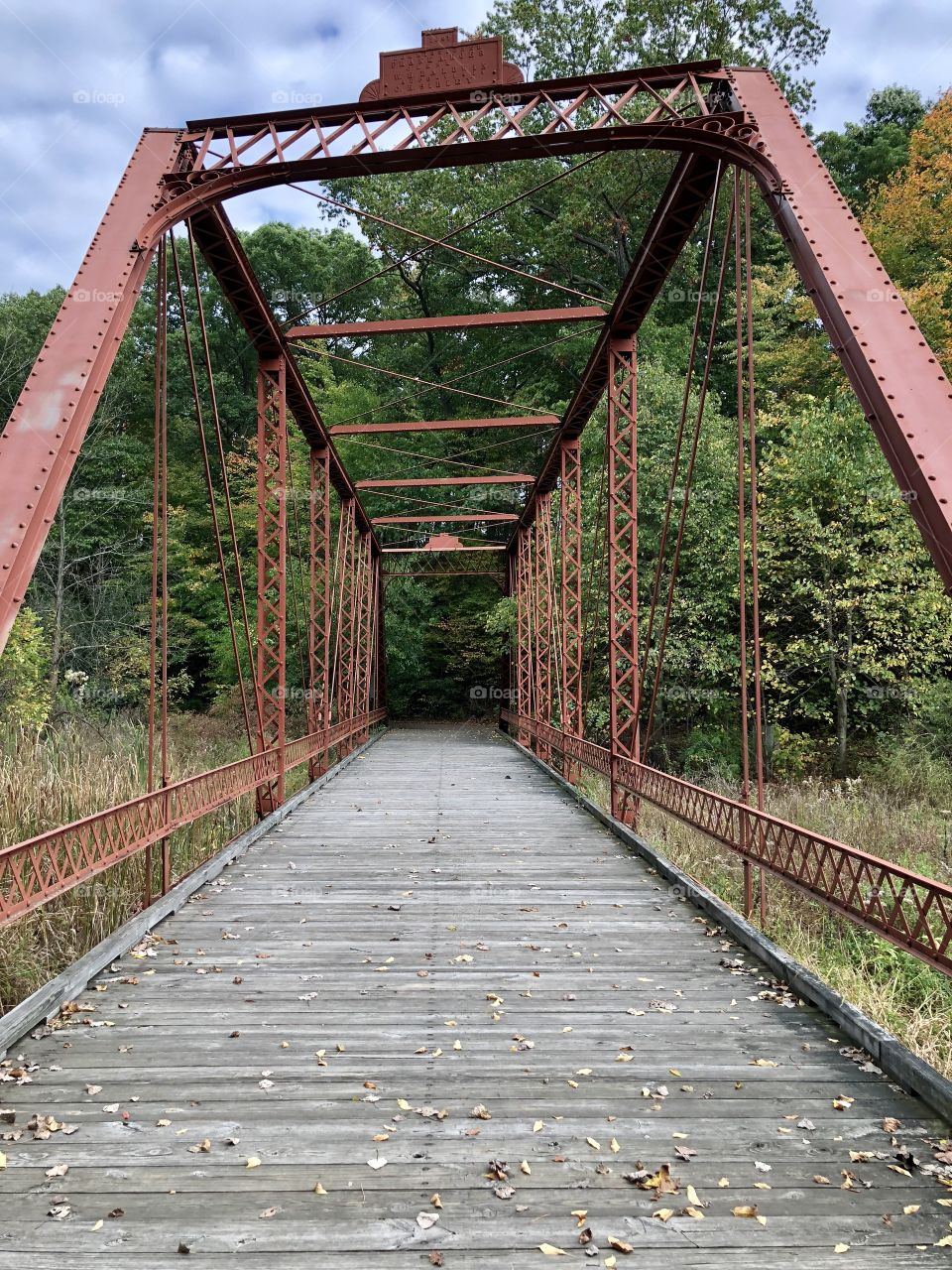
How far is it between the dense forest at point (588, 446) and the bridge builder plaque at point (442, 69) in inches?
124

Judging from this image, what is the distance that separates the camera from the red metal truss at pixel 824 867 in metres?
3.03

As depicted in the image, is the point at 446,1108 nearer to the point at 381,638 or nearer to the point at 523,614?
the point at 523,614

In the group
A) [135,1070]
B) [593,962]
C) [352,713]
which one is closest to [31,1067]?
[135,1070]

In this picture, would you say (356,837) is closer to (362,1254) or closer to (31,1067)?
(31,1067)

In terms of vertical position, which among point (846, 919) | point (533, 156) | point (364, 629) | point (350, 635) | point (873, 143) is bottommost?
point (846, 919)

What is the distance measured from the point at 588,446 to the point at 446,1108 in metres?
17.7

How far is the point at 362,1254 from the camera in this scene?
2184 millimetres

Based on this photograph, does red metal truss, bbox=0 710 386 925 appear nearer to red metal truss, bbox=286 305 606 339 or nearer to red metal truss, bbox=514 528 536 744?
red metal truss, bbox=286 305 606 339

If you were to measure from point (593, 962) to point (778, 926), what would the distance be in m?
2.25

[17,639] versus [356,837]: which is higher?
[17,639]

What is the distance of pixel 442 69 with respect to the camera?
5695 mm

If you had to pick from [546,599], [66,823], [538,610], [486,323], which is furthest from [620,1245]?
[538,610]

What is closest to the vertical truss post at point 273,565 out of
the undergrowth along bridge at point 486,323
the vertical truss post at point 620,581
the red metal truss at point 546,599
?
the undergrowth along bridge at point 486,323

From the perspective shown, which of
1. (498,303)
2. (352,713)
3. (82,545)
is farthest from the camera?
(498,303)
